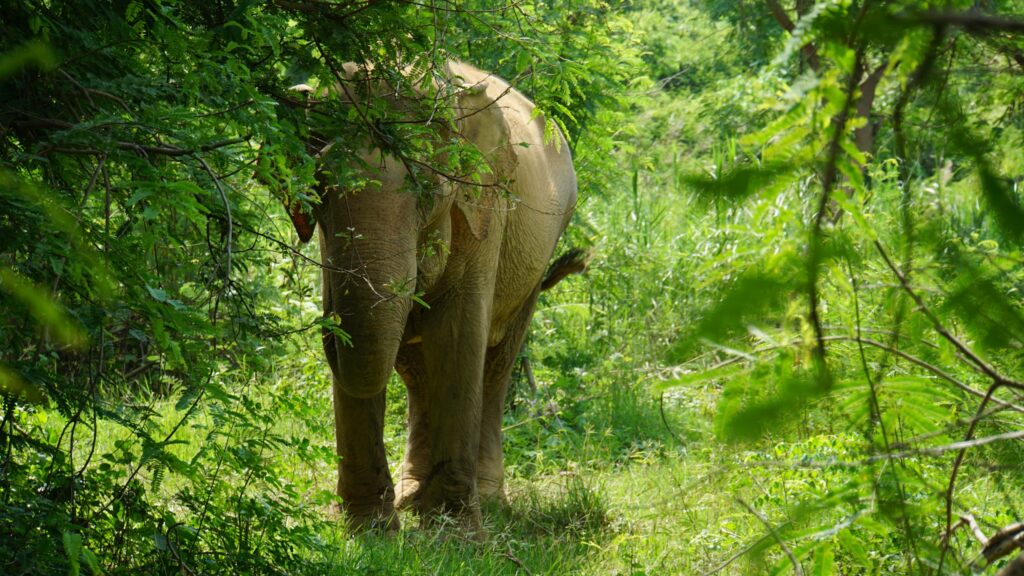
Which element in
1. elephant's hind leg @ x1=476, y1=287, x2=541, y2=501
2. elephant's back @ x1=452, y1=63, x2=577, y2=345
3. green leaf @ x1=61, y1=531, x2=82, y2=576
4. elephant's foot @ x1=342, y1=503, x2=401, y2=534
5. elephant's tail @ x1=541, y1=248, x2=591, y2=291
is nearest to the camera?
green leaf @ x1=61, y1=531, x2=82, y2=576

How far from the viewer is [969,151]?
169 centimetres

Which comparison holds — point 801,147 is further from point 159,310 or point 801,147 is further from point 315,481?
point 315,481

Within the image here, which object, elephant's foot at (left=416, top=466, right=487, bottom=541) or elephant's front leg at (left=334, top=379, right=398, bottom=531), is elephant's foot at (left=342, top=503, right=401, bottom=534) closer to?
elephant's front leg at (left=334, top=379, right=398, bottom=531)

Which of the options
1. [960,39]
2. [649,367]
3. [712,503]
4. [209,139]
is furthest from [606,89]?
[960,39]

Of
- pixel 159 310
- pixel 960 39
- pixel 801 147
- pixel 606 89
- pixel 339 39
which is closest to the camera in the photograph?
pixel 801 147

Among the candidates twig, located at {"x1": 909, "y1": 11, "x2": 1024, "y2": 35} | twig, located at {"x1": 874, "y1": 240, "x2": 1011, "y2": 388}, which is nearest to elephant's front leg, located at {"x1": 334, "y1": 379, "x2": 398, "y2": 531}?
twig, located at {"x1": 874, "y1": 240, "x2": 1011, "y2": 388}

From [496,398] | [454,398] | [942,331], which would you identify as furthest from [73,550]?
[496,398]

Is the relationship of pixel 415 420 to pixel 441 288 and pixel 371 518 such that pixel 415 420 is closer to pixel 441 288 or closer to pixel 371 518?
pixel 441 288

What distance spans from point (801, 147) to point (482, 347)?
188 inches

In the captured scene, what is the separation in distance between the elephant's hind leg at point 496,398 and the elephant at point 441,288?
0.03ft

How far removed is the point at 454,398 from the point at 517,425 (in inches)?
73.8

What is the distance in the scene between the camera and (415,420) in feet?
24.0

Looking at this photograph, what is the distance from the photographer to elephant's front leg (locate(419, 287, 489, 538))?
6.25 m

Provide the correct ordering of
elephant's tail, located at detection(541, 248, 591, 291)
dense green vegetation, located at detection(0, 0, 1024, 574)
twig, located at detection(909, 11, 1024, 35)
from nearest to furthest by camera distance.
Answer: twig, located at detection(909, 11, 1024, 35) < dense green vegetation, located at detection(0, 0, 1024, 574) < elephant's tail, located at detection(541, 248, 591, 291)
